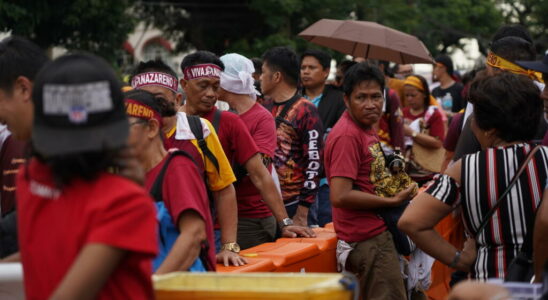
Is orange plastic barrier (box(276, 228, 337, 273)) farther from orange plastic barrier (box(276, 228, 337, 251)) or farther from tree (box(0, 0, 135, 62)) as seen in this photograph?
tree (box(0, 0, 135, 62))

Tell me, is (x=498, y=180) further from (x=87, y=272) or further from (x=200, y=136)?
(x=87, y=272)

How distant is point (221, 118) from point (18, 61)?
263cm

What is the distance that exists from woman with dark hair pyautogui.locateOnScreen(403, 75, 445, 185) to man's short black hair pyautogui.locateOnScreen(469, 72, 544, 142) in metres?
6.46

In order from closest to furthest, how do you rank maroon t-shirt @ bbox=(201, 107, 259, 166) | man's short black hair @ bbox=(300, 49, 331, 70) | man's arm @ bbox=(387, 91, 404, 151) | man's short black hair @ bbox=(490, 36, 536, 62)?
maroon t-shirt @ bbox=(201, 107, 259, 166)
man's short black hair @ bbox=(490, 36, 536, 62)
man's short black hair @ bbox=(300, 49, 331, 70)
man's arm @ bbox=(387, 91, 404, 151)

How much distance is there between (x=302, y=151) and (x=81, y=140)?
5.42 m

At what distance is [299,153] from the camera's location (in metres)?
8.05

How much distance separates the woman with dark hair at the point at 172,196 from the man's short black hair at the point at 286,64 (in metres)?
4.16

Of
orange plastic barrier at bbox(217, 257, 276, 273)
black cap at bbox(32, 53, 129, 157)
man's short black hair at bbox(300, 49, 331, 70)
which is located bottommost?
orange plastic barrier at bbox(217, 257, 276, 273)

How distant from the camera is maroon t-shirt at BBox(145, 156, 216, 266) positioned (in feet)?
12.9

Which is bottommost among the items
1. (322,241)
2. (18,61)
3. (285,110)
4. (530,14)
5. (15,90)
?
(530,14)

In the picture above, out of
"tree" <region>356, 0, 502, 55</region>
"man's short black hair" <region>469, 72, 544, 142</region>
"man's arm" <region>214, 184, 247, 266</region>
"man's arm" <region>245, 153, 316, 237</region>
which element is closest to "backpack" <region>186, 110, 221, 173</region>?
"man's arm" <region>214, 184, 247, 266</region>

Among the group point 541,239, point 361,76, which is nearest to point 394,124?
point 361,76

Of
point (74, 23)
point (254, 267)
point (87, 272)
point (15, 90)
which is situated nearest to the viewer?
point (87, 272)

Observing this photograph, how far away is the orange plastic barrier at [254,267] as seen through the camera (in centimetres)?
533
